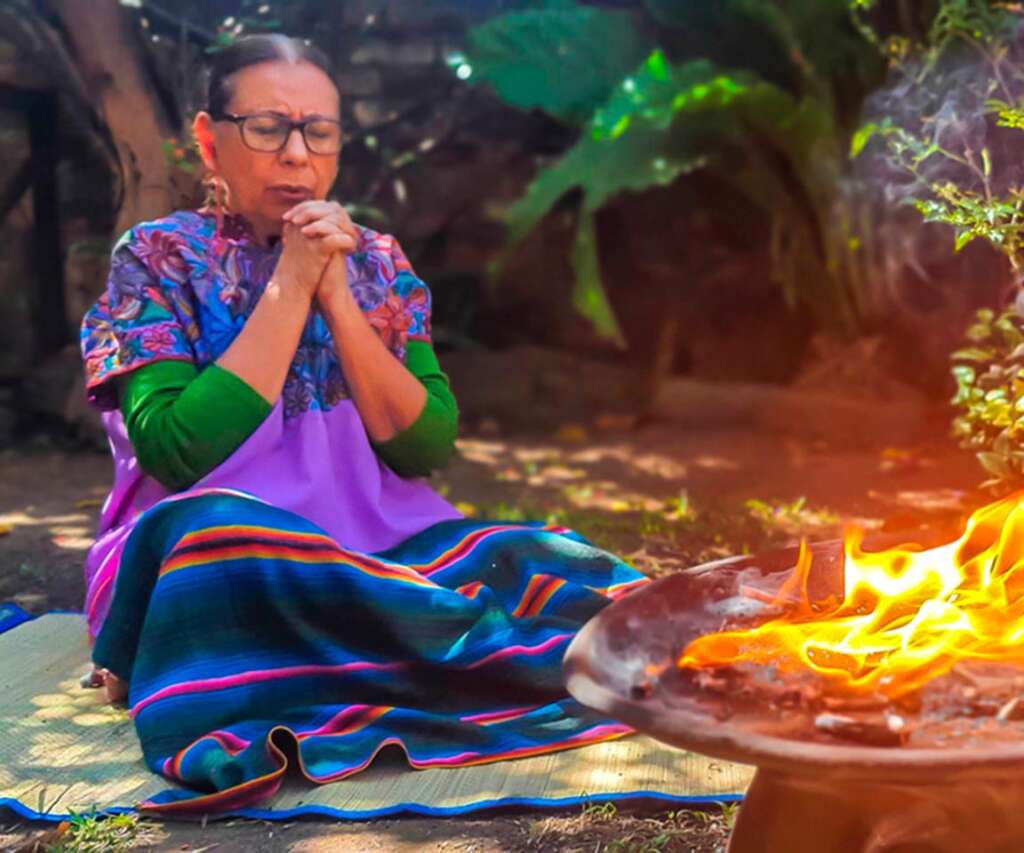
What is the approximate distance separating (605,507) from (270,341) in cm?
260

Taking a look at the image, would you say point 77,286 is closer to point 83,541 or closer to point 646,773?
point 83,541

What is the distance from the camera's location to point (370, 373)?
2.92 meters

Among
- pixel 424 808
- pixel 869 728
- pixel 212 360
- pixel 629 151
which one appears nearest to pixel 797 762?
pixel 869 728

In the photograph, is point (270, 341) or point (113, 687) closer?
point (270, 341)

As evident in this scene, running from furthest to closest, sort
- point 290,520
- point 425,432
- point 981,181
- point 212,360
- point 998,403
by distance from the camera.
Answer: point 998,403 → point 981,181 → point 425,432 → point 212,360 → point 290,520

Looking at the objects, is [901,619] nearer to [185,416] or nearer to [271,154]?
[185,416]

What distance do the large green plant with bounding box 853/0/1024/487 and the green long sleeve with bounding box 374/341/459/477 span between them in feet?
3.62

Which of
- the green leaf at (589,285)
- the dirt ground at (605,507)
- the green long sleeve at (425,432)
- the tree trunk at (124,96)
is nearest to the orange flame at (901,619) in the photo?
the dirt ground at (605,507)

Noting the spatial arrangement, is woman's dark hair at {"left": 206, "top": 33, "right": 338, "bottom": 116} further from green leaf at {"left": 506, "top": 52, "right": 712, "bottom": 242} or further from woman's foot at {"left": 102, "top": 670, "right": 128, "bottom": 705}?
green leaf at {"left": 506, "top": 52, "right": 712, "bottom": 242}

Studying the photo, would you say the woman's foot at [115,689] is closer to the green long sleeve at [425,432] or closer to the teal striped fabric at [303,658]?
the teal striped fabric at [303,658]

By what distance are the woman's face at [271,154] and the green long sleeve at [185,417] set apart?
0.42 metres

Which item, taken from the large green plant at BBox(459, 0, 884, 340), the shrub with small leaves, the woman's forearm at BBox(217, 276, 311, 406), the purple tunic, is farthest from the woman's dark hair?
the large green plant at BBox(459, 0, 884, 340)

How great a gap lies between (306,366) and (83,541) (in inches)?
73.9

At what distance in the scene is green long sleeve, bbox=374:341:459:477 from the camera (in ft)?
9.84
